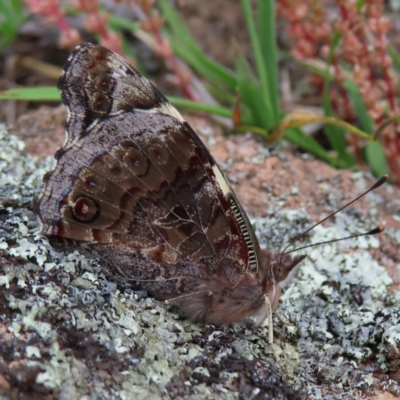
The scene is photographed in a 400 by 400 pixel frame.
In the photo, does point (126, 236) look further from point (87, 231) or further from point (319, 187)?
point (319, 187)

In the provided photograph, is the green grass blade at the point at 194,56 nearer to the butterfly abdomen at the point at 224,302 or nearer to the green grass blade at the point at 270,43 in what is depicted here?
the green grass blade at the point at 270,43

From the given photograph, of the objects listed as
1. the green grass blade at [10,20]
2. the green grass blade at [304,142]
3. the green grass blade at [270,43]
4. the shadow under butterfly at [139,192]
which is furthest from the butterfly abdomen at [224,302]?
the green grass blade at [10,20]

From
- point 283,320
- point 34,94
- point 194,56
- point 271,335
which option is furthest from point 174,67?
point 271,335

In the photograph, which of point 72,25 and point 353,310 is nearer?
point 353,310

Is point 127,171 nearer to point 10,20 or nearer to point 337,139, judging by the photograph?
point 337,139

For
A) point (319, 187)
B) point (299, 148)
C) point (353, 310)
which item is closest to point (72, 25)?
point (299, 148)

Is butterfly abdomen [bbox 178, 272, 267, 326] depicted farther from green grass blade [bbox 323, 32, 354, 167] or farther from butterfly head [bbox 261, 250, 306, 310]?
green grass blade [bbox 323, 32, 354, 167]
